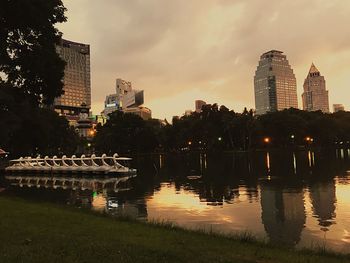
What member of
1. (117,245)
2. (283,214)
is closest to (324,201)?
(283,214)

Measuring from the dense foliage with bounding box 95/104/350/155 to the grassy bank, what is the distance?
10974 centimetres

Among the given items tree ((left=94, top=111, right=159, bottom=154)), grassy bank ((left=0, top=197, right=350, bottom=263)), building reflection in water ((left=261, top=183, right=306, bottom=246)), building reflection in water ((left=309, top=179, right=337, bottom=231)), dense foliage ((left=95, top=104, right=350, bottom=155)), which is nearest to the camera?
grassy bank ((left=0, top=197, right=350, bottom=263))

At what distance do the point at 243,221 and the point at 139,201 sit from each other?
8.45 m

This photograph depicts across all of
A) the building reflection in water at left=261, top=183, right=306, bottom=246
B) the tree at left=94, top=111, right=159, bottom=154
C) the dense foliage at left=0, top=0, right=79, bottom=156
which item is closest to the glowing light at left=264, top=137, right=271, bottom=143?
the tree at left=94, top=111, right=159, bottom=154

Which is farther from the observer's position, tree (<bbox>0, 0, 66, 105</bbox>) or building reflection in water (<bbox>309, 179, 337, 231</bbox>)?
tree (<bbox>0, 0, 66, 105</bbox>)

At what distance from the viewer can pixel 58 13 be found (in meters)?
26.5

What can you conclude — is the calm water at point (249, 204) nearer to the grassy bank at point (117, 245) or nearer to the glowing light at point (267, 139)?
the grassy bank at point (117, 245)

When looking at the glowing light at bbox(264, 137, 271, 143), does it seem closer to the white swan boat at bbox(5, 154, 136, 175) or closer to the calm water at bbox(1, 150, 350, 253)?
the white swan boat at bbox(5, 154, 136, 175)

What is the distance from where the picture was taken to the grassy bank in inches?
344

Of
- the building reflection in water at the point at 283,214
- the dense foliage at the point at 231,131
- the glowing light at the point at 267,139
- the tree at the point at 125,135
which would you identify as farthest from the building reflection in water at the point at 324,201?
the tree at the point at 125,135

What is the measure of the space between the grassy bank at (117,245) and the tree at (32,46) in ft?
42.6

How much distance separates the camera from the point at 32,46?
25.6 meters

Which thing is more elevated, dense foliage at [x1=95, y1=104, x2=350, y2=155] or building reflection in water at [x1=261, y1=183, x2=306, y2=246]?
dense foliage at [x1=95, y1=104, x2=350, y2=155]

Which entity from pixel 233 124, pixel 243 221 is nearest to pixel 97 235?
pixel 243 221
